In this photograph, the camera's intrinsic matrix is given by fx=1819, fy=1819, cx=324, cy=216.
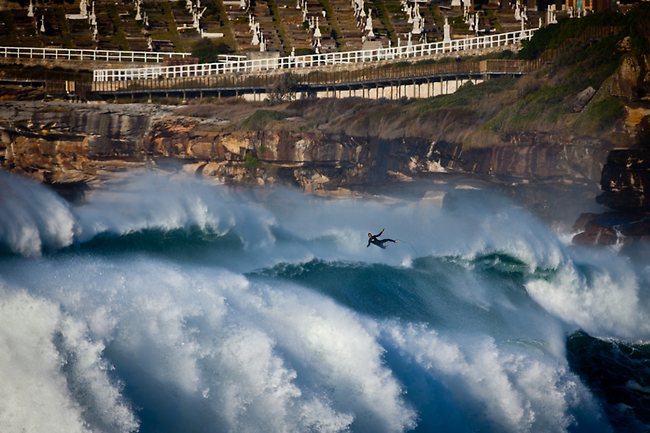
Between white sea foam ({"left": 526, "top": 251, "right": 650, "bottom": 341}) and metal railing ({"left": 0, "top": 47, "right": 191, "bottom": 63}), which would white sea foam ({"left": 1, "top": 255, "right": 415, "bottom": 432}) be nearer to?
white sea foam ({"left": 526, "top": 251, "right": 650, "bottom": 341})

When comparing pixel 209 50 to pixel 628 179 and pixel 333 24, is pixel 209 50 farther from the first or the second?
pixel 628 179

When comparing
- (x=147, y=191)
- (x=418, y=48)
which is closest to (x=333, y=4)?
(x=418, y=48)

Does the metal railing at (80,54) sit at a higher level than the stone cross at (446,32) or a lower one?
lower

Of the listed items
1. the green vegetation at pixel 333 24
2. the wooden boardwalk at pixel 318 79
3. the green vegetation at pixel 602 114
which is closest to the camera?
the green vegetation at pixel 602 114

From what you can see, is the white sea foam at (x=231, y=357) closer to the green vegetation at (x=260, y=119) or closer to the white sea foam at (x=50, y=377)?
the white sea foam at (x=50, y=377)

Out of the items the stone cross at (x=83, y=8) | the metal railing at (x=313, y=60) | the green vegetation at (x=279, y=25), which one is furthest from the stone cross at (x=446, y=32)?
the stone cross at (x=83, y=8)

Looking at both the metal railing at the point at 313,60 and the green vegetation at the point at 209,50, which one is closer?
the metal railing at the point at 313,60
